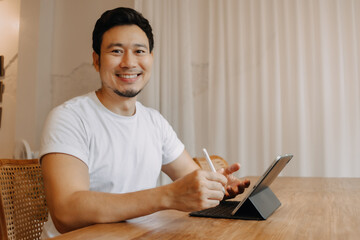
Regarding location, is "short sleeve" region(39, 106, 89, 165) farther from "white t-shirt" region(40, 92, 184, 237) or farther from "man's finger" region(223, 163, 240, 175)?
"man's finger" region(223, 163, 240, 175)

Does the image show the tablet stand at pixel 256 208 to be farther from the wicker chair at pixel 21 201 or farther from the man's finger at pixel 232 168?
the wicker chair at pixel 21 201

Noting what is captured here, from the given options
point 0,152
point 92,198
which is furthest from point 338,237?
point 0,152

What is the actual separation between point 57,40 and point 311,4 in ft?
7.42

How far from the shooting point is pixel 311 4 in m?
2.67

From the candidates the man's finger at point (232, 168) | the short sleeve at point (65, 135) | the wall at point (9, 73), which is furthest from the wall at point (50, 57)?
the man's finger at point (232, 168)

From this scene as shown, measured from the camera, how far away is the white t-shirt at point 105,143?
1.06 meters

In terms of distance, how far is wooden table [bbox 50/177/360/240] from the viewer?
2.35 ft

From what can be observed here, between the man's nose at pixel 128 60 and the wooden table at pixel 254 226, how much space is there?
558 millimetres

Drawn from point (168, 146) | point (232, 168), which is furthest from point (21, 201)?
point (232, 168)

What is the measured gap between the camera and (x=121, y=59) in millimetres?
1288

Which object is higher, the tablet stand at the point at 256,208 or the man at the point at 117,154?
the man at the point at 117,154

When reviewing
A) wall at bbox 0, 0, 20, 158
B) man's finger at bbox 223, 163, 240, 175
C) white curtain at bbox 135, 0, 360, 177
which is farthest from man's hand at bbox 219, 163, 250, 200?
wall at bbox 0, 0, 20, 158

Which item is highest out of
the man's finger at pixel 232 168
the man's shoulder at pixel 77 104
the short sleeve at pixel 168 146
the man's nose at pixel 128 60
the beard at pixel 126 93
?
the man's nose at pixel 128 60

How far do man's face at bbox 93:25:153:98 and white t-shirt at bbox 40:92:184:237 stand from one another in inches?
3.3
